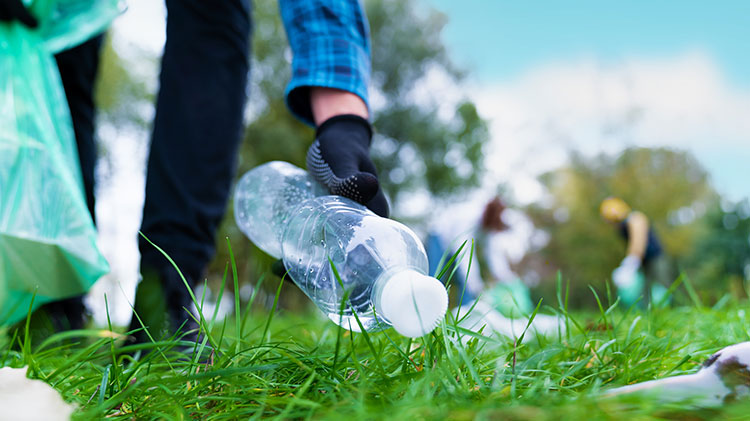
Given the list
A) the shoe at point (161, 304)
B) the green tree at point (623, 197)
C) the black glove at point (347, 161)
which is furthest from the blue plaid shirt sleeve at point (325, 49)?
the green tree at point (623, 197)

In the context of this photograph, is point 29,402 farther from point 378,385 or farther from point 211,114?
point 211,114

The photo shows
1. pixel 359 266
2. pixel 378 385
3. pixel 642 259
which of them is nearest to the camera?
pixel 378 385

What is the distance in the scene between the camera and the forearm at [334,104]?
1446 millimetres

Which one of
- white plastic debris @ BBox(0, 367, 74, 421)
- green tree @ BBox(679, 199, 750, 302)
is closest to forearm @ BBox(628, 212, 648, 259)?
white plastic debris @ BBox(0, 367, 74, 421)

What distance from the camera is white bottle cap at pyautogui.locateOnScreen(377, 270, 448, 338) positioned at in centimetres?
85

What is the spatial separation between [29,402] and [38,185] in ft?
3.52

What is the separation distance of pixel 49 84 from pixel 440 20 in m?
21.5

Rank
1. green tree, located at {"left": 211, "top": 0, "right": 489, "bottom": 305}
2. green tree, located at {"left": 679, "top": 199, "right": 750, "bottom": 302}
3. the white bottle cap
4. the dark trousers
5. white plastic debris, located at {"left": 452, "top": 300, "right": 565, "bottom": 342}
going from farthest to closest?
green tree, located at {"left": 679, "top": 199, "right": 750, "bottom": 302}, green tree, located at {"left": 211, "top": 0, "right": 489, "bottom": 305}, the dark trousers, white plastic debris, located at {"left": 452, "top": 300, "right": 565, "bottom": 342}, the white bottle cap

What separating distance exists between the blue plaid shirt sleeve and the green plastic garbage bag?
76cm

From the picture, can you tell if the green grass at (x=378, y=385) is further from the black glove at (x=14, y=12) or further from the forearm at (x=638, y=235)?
the forearm at (x=638, y=235)

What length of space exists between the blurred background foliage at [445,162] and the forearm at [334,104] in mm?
10811

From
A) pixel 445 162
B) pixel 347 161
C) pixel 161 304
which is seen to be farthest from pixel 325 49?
pixel 445 162

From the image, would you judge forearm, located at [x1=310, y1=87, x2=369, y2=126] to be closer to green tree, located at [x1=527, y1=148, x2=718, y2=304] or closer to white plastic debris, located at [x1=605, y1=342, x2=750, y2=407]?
white plastic debris, located at [x1=605, y1=342, x2=750, y2=407]

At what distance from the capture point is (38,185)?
1.53 m
